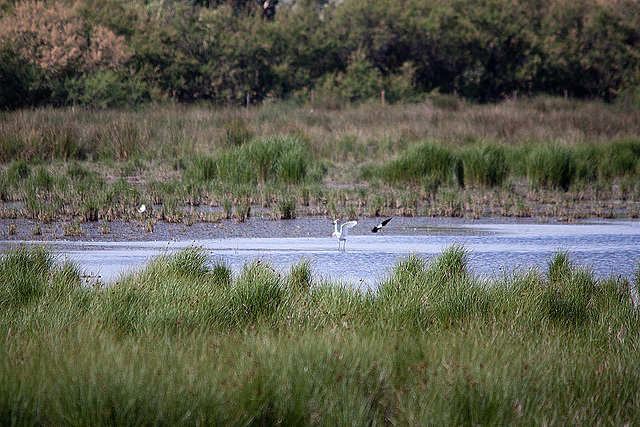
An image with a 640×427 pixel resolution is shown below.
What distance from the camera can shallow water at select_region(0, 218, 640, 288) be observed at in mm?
6820

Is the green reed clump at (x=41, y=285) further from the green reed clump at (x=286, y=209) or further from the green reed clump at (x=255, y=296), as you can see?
the green reed clump at (x=286, y=209)

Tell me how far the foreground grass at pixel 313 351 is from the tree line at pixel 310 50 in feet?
79.4

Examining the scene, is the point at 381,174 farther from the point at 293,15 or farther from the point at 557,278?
the point at 293,15

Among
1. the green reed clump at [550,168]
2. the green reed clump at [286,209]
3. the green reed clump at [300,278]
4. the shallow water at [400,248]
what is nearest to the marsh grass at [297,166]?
the green reed clump at [550,168]

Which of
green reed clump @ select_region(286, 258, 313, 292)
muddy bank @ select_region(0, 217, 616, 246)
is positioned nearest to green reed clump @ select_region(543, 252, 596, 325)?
green reed clump @ select_region(286, 258, 313, 292)

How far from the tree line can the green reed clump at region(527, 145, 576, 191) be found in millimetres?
18229

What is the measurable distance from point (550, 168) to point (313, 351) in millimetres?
11134

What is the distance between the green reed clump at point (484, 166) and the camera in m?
14.0

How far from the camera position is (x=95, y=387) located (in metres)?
3.16

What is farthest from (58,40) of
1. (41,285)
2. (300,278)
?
(300,278)

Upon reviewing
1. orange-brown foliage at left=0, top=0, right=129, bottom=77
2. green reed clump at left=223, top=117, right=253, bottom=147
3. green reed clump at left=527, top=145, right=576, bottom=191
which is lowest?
green reed clump at left=527, top=145, right=576, bottom=191

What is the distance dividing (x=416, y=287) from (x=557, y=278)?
1246 mm

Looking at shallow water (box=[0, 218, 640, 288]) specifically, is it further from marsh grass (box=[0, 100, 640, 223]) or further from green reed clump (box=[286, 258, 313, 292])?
marsh grass (box=[0, 100, 640, 223])

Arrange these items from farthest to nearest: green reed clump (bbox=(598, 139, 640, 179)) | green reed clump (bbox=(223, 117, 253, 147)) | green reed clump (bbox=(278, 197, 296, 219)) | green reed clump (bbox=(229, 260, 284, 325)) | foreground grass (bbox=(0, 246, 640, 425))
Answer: green reed clump (bbox=(223, 117, 253, 147)) < green reed clump (bbox=(598, 139, 640, 179)) < green reed clump (bbox=(278, 197, 296, 219)) < green reed clump (bbox=(229, 260, 284, 325)) < foreground grass (bbox=(0, 246, 640, 425))
